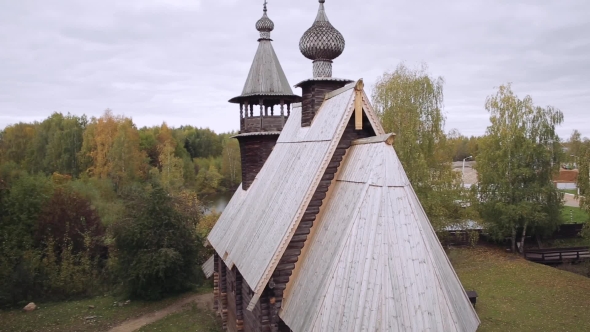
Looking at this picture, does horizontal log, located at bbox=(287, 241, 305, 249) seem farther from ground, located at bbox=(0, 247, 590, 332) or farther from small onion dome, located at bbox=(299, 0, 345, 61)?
ground, located at bbox=(0, 247, 590, 332)

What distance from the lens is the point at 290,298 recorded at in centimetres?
825

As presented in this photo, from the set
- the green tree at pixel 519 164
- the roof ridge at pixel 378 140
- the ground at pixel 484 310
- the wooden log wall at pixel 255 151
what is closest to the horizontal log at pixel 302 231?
the roof ridge at pixel 378 140

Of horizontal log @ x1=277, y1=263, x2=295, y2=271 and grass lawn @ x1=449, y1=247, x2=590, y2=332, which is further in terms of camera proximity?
grass lawn @ x1=449, y1=247, x2=590, y2=332

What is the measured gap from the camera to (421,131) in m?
21.5

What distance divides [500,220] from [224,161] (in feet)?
128

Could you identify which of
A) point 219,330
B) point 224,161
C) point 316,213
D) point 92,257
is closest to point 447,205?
point 219,330

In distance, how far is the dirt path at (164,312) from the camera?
1590 cm

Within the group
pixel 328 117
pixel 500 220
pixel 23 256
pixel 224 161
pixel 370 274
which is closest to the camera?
pixel 370 274

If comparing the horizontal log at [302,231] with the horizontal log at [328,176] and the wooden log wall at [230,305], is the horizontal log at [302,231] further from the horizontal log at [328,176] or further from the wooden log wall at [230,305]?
the wooden log wall at [230,305]

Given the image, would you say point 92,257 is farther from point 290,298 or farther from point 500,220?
point 500,220

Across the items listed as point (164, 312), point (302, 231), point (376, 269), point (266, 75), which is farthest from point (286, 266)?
point (164, 312)

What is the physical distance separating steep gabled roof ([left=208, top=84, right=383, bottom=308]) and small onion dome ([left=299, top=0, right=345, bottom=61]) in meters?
1.25

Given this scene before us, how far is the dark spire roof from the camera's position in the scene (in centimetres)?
1430

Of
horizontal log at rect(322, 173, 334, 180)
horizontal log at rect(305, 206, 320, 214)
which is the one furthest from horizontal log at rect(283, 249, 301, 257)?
horizontal log at rect(322, 173, 334, 180)
